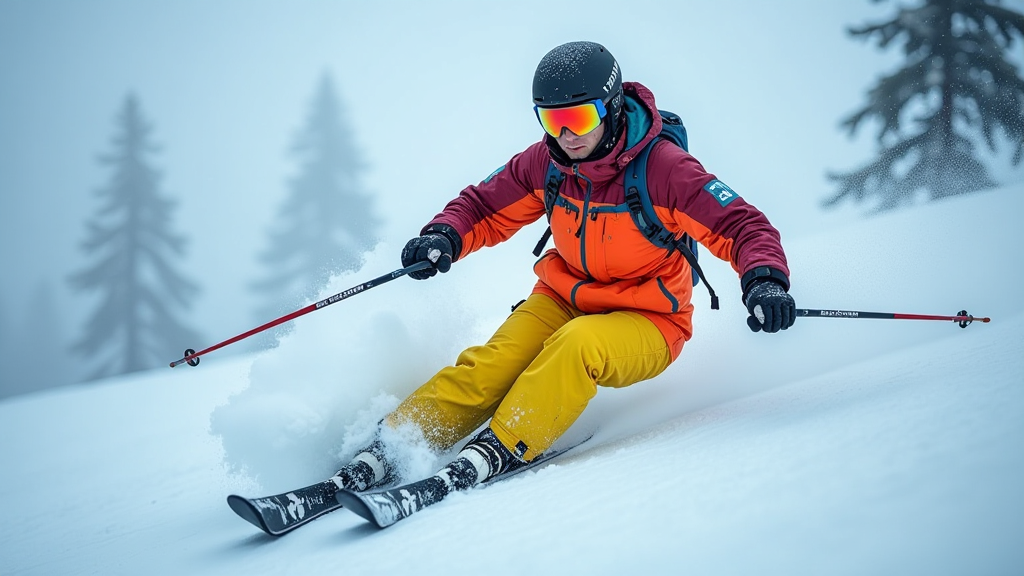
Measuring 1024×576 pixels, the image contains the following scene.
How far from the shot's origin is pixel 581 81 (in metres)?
2.86

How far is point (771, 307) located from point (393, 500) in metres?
1.50

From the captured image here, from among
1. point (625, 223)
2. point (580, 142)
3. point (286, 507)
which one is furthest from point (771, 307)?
point (286, 507)

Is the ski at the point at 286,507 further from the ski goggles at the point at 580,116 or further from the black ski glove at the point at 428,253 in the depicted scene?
the ski goggles at the point at 580,116

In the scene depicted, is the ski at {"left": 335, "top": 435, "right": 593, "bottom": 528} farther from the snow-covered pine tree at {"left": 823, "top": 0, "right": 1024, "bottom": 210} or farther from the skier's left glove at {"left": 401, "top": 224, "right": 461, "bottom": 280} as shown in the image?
the snow-covered pine tree at {"left": 823, "top": 0, "right": 1024, "bottom": 210}

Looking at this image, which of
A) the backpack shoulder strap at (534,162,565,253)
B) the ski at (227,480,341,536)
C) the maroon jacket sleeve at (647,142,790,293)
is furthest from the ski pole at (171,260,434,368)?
the maroon jacket sleeve at (647,142,790,293)

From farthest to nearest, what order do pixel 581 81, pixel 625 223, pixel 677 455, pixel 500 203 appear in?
pixel 500 203 → pixel 625 223 → pixel 581 81 → pixel 677 455

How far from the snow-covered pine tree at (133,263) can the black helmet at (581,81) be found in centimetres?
1622

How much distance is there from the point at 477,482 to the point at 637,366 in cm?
89

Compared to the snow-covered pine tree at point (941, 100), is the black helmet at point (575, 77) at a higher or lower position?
lower

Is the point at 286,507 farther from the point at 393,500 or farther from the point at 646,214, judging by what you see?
the point at 646,214

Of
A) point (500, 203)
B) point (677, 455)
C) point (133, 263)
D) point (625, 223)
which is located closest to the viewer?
point (677, 455)

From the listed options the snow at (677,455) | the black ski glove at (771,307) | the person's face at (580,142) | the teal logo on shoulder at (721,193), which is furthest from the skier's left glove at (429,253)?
the black ski glove at (771,307)

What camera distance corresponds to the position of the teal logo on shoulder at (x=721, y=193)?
8.95 ft

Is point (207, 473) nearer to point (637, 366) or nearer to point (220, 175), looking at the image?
point (637, 366)
